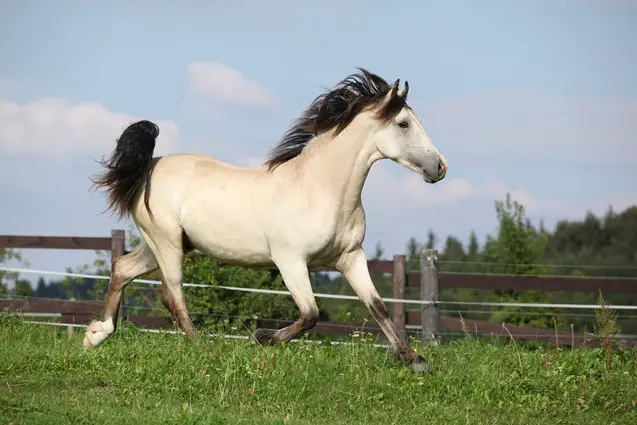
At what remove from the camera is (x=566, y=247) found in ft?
164

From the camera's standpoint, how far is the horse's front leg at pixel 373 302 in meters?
7.87

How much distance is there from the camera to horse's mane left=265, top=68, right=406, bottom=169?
26.8 ft

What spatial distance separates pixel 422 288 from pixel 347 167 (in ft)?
16.9

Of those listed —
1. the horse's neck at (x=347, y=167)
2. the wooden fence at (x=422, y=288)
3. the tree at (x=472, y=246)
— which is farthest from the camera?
the tree at (x=472, y=246)

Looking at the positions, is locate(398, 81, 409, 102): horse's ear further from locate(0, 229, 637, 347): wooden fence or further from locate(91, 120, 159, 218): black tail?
locate(0, 229, 637, 347): wooden fence

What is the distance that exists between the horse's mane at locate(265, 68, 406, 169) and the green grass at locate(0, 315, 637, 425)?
1.84m

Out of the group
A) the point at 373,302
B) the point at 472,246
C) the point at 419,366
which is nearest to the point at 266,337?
the point at 373,302

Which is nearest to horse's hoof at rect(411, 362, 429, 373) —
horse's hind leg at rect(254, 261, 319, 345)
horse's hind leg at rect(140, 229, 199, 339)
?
horse's hind leg at rect(254, 261, 319, 345)

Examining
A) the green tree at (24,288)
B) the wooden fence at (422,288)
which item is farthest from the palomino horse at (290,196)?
the green tree at (24,288)

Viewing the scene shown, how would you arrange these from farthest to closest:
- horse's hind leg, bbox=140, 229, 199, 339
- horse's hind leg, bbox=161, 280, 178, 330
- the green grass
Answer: horse's hind leg, bbox=161, 280, 178, 330 → horse's hind leg, bbox=140, 229, 199, 339 → the green grass

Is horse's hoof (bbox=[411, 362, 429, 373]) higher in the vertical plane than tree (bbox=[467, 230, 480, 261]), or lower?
lower

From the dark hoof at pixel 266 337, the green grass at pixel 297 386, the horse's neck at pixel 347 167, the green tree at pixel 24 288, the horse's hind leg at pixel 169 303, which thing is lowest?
the green grass at pixel 297 386

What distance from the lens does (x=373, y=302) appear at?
26.6 feet

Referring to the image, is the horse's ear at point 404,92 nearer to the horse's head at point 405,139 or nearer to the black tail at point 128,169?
the horse's head at point 405,139
